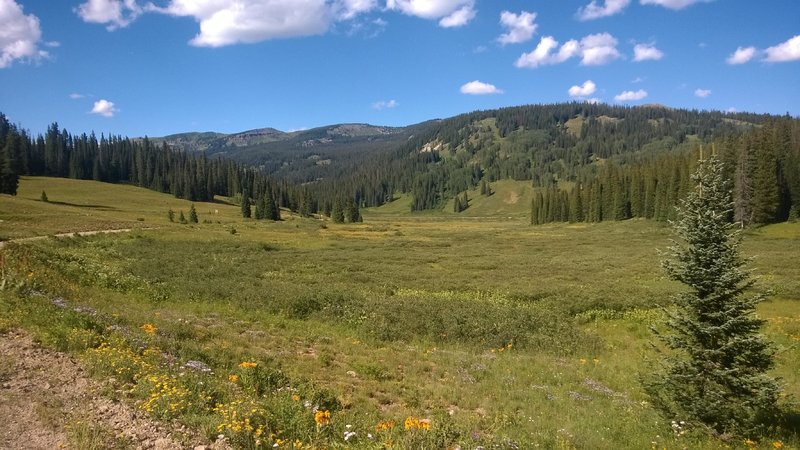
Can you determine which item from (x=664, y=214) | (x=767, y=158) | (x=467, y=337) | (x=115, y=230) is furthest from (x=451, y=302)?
(x=664, y=214)

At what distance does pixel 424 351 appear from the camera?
62.6 ft

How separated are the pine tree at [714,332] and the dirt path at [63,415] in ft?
36.4

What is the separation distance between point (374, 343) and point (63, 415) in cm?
1205

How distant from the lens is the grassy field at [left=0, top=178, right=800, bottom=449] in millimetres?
9930

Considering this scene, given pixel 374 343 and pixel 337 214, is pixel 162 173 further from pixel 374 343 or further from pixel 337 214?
pixel 374 343

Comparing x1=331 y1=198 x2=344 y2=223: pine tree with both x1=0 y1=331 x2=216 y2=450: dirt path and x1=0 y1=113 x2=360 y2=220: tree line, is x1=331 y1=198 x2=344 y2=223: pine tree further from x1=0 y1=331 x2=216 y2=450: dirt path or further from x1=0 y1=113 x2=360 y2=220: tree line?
x1=0 y1=331 x2=216 y2=450: dirt path

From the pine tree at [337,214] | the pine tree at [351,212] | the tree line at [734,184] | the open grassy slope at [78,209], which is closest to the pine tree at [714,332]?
the open grassy slope at [78,209]

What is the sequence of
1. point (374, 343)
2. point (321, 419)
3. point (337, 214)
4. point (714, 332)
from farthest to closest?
point (337, 214)
point (374, 343)
point (714, 332)
point (321, 419)

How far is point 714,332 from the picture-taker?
11.0 meters

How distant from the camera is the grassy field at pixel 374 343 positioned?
9.93 meters

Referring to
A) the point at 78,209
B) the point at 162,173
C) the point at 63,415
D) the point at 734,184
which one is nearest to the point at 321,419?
the point at 63,415

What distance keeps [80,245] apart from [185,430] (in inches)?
1712

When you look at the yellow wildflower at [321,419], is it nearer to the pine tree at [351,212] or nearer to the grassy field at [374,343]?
the grassy field at [374,343]

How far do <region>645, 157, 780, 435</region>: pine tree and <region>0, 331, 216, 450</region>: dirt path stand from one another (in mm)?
11082
